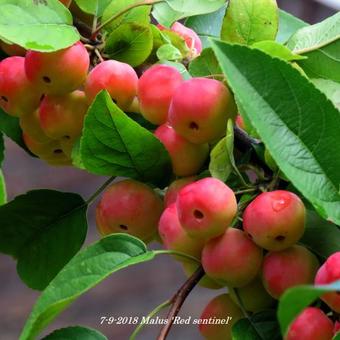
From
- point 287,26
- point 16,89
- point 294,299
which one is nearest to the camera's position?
point 294,299

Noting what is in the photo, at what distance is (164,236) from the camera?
53cm

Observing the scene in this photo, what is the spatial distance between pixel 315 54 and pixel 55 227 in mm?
216

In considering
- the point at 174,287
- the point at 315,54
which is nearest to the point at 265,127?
the point at 315,54

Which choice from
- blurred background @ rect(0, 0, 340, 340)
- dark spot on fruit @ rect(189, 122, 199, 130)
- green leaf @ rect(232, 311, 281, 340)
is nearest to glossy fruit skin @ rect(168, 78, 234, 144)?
dark spot on fruit @ rect(189, 122, 199, 130)

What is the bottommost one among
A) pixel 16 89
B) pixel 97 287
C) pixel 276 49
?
pixel 97 287

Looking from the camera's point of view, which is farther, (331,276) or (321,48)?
(321,48)

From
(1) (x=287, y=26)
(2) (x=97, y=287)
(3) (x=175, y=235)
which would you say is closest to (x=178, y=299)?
(3) (x=175, y=235)

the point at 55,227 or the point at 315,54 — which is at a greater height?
the point at 315,54

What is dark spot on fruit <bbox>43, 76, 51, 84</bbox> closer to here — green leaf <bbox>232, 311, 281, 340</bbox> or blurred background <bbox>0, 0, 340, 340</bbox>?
green leaf <bbox>232, 311, 281, 340</bbox>

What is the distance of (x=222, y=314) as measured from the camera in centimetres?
55

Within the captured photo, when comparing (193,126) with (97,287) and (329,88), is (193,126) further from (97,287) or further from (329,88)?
(97,287)

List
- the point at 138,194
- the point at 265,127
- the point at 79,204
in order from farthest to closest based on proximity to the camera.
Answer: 1. the point at 79,204
2. the point at 138,194
3. the point at 265,127

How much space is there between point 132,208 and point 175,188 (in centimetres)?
3

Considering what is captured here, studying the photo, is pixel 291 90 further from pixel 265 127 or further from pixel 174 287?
pixel 174 287
